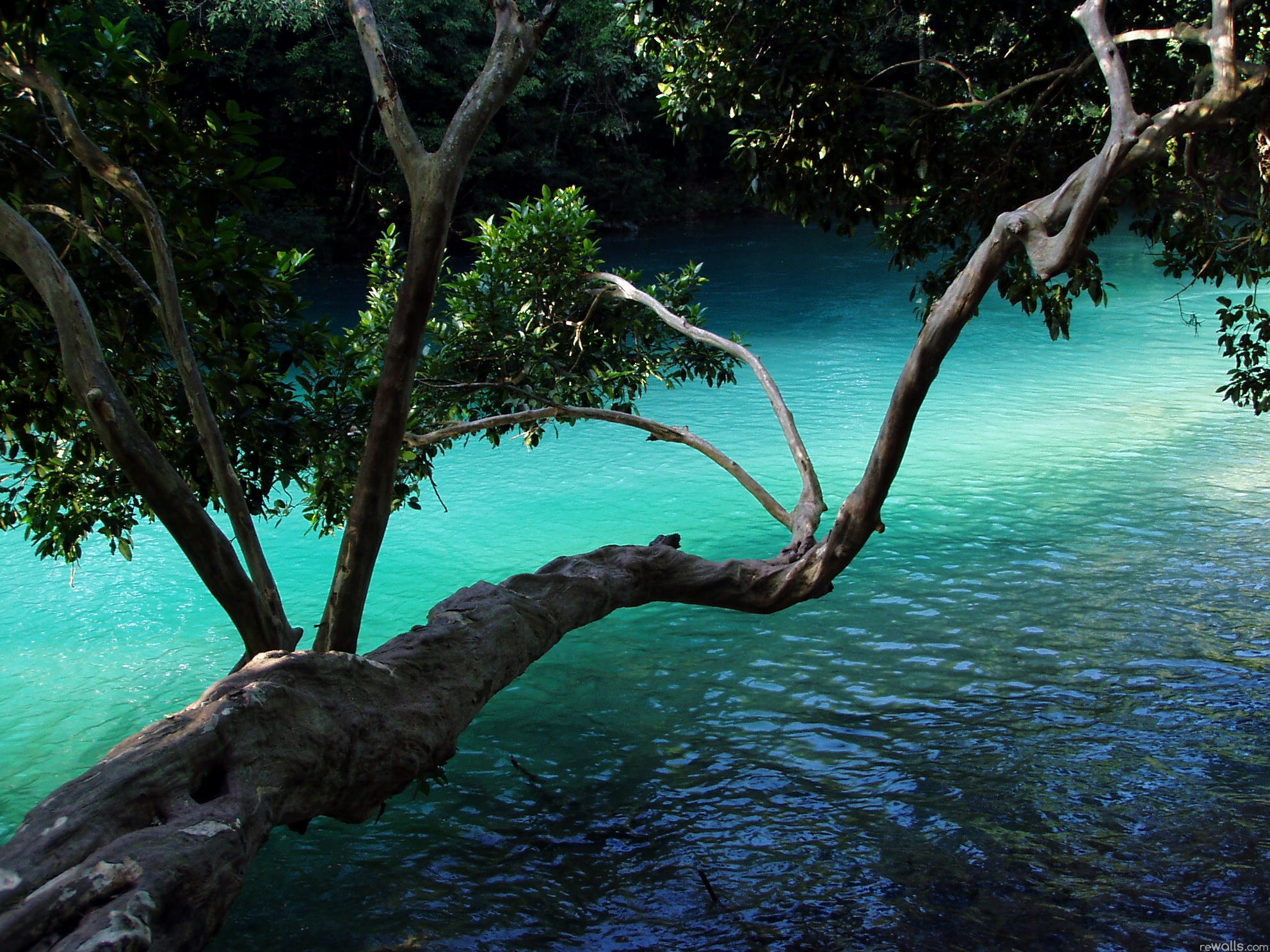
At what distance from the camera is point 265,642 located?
3609 millimetres

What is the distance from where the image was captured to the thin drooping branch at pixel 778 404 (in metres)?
5.16

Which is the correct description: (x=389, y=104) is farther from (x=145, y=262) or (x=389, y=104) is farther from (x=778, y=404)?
(x=778, y=404)

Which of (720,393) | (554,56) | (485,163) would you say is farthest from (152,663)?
(554,56)

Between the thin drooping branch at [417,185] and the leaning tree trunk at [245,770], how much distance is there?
2.00ft

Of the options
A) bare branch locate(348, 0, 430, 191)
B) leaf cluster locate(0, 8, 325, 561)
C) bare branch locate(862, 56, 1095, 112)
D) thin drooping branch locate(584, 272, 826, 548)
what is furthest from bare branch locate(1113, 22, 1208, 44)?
leaf cluster locate(0, 8, 325, 561)

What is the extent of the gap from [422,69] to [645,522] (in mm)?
17516

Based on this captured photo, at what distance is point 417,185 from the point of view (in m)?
3.58

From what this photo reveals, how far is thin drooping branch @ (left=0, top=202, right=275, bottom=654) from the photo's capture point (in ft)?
10.3

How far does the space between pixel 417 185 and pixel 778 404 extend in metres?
2.93

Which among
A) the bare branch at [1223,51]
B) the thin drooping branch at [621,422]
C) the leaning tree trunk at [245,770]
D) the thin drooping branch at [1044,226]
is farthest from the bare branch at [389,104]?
the bare branch at [1223,51]

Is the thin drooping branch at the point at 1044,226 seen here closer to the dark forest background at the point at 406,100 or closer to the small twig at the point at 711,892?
the small twig at the point at 711,892

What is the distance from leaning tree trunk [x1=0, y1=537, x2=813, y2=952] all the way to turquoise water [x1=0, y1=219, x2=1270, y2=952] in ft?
5.12

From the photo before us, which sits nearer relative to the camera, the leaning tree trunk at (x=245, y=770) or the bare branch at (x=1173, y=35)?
the leaning tree trunk at (x=245, y=770)

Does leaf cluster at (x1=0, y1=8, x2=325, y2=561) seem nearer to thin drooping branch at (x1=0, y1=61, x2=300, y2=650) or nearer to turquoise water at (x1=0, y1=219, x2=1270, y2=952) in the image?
thin drooping branch at (x1=0, y1=61, x2=300, y2=650)
